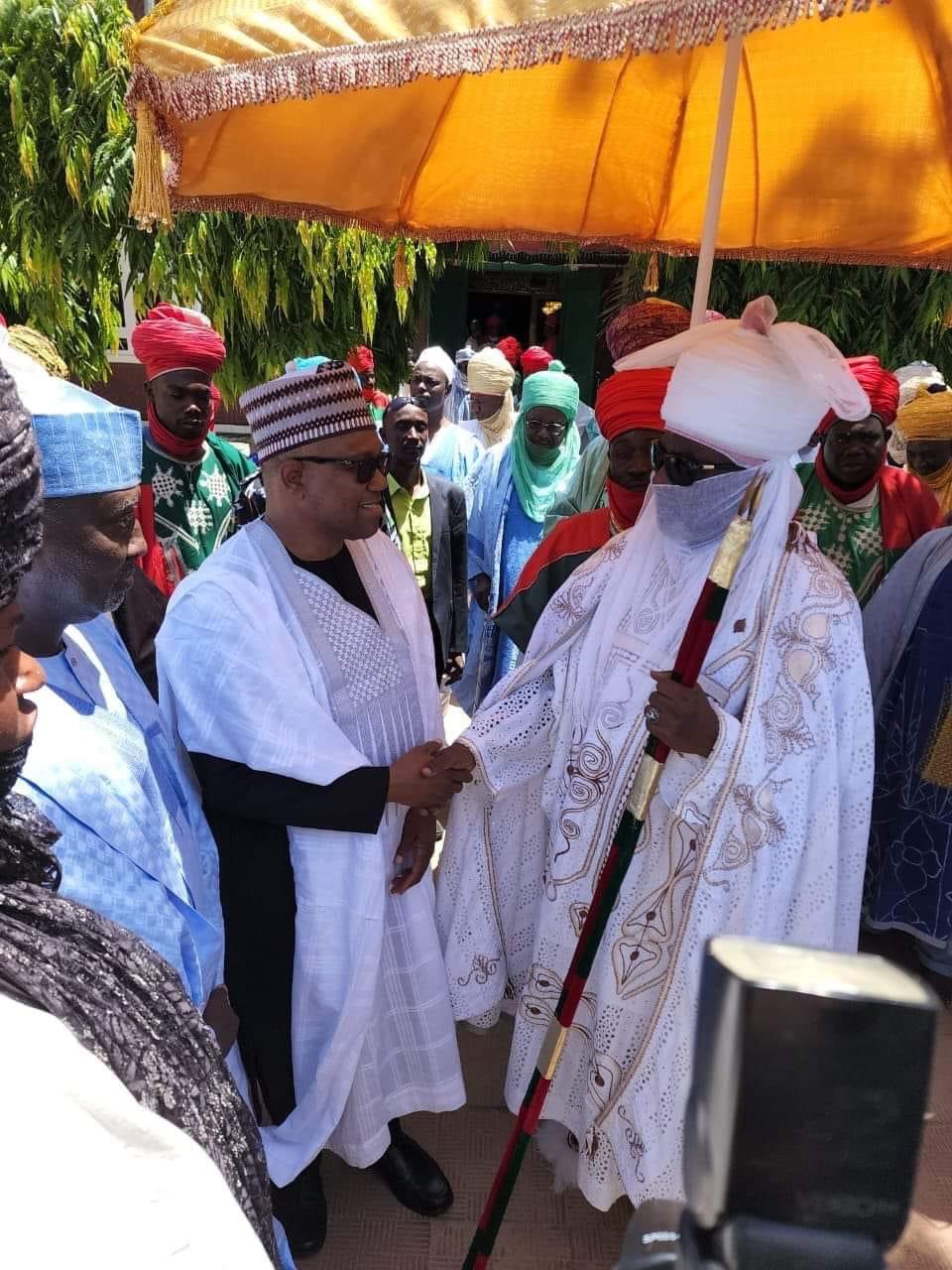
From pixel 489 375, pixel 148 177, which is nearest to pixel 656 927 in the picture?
pixel 148 177

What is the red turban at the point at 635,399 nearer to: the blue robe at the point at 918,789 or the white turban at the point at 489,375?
the blue robe at the point at 918,789

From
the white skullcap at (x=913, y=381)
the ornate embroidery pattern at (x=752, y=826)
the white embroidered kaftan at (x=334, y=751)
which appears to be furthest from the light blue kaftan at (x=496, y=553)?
the ornate embroidery pattern at (x=752, y=826)

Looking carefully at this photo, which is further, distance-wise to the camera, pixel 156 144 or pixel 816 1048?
pixel 156 144

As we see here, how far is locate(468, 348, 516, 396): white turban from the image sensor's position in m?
7.30

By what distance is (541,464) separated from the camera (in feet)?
17.5

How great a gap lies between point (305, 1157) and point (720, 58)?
3.57 meters

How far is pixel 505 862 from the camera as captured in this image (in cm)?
259

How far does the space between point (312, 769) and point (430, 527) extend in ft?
9.95

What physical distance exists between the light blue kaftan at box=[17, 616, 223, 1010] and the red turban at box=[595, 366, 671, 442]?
5.72 ft

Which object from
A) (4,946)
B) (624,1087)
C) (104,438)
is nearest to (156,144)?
(104,438)

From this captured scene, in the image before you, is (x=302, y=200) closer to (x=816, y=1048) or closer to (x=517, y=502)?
(x=517, y=502)

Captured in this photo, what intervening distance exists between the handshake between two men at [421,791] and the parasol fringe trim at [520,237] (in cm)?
194

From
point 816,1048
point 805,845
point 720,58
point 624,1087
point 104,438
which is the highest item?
point 720,58

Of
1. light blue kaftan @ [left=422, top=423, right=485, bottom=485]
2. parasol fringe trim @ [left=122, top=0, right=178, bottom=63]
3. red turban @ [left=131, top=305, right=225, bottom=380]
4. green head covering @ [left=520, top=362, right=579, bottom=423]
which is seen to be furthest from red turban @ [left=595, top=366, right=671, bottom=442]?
light blue kaftan @ [left=422, top=423, right=485, bottom=485]
